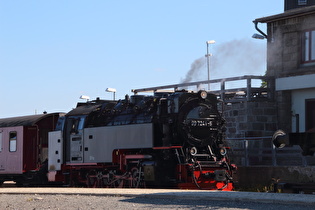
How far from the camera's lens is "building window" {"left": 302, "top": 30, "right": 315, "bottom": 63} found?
23672mm

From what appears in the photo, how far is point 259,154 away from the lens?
20234 mm

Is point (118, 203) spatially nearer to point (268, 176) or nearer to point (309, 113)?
point (268, 176)

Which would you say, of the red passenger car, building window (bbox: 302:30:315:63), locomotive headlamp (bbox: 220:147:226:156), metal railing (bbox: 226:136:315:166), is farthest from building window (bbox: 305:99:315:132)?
the red passenger car

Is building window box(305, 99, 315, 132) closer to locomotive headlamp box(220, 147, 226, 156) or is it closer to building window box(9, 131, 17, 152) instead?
locomotive headlamp box(220, 147, 226, 156)

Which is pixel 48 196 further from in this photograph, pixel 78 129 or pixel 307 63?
pixel 307 63

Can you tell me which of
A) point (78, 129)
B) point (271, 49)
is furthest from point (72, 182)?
point (271, 49)

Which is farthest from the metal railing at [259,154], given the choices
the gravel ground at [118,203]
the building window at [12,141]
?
the building window at [12,141]

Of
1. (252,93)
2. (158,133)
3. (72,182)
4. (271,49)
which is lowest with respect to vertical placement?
(72,182)

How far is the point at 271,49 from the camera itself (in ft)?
81.2

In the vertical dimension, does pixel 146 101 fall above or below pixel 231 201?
above

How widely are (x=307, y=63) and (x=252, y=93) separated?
234cm

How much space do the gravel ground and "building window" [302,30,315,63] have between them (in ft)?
39.1

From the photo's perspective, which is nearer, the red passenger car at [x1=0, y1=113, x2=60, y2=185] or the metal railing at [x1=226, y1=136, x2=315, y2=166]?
the metal railing at [x1=226, y1=136, x2=315, y2=166]

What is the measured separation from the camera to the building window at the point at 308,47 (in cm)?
2367
